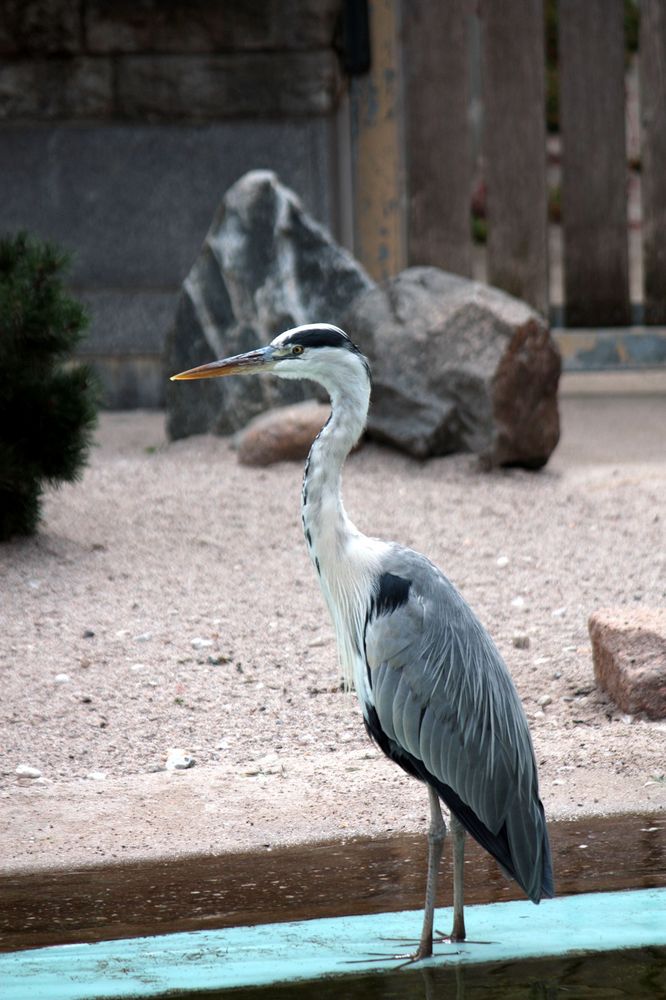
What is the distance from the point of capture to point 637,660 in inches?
175

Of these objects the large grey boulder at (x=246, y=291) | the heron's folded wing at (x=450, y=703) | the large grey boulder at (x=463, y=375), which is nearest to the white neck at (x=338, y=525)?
the heron's folded wing at (x=450, y=703)

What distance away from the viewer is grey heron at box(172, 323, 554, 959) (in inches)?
132

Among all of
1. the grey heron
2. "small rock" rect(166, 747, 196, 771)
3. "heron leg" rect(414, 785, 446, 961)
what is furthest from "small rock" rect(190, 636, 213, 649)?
"heron leg" rect(414, 785, 446, 961)

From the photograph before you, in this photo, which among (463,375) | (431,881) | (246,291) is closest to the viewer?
(431,881)

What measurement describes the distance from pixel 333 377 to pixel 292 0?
17.9ft

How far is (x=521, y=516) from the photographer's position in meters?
6.47

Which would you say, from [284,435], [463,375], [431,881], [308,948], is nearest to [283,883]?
[308,948]

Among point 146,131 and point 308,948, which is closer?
point 308,948

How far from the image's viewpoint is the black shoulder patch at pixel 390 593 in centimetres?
350

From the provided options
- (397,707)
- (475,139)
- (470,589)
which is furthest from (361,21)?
(475,139)

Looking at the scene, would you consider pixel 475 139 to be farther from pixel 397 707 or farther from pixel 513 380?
pixel 397 707

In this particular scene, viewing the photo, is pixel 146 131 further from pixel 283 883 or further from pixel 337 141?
pixel 283 883

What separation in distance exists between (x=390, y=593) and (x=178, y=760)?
3.80 feet

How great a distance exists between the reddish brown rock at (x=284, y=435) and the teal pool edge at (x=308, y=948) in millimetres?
3811
